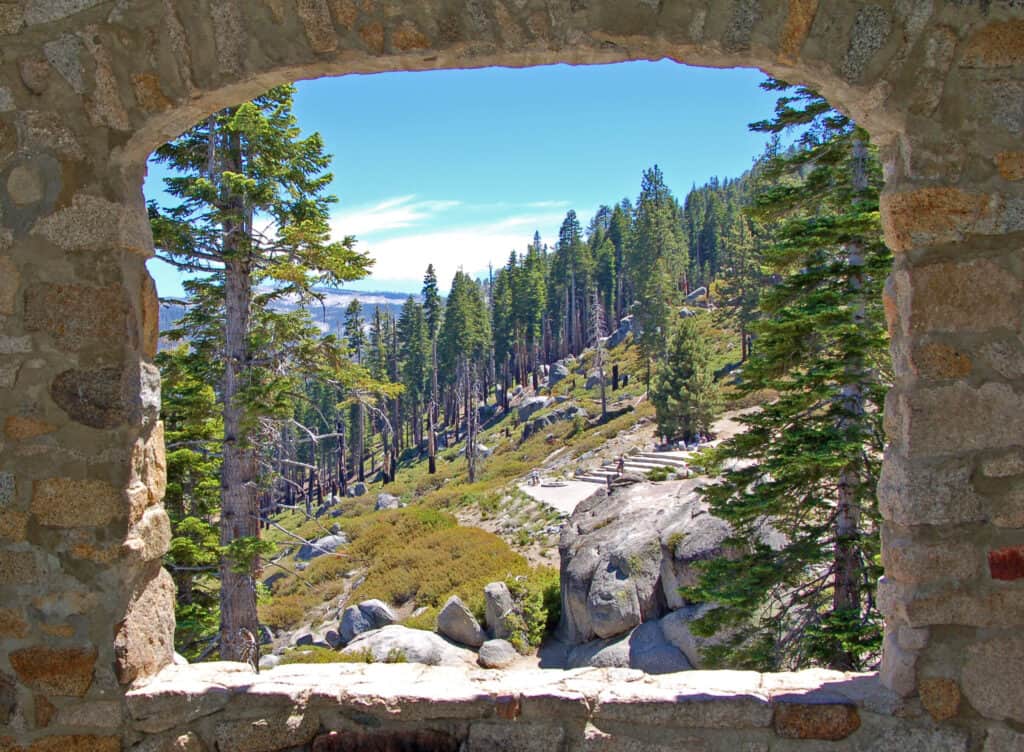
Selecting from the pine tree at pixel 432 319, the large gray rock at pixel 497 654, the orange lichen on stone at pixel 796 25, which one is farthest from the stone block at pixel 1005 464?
the pine tree at pixel 432 319

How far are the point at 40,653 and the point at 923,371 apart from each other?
3979 millimetres

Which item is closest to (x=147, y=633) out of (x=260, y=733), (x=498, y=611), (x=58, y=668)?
(x=58, y=668)

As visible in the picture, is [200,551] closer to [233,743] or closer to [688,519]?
[688,519]

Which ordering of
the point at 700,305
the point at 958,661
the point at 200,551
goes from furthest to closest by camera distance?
the point at 700,305, the point at 200,551, the point at 958,661

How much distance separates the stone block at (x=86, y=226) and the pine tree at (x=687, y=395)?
32123 mm

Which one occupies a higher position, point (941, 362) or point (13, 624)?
point (941, 362)

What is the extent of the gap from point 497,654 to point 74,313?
44.8 feet

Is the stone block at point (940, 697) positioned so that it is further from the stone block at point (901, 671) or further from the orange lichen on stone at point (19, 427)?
the orange lichen on stone at point (19, 427)

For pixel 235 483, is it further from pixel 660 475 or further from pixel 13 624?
pixel 660 475

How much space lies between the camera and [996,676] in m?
2.86

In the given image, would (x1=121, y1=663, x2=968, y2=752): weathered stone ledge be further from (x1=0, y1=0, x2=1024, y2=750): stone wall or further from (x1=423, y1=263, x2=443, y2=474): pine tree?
(x1=423, y1=263, x2=443, y2=474): pine tree

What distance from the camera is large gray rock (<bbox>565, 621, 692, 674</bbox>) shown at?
1301 centimetres

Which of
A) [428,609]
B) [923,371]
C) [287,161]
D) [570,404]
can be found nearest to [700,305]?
[570,404]

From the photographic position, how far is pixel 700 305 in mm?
70562
